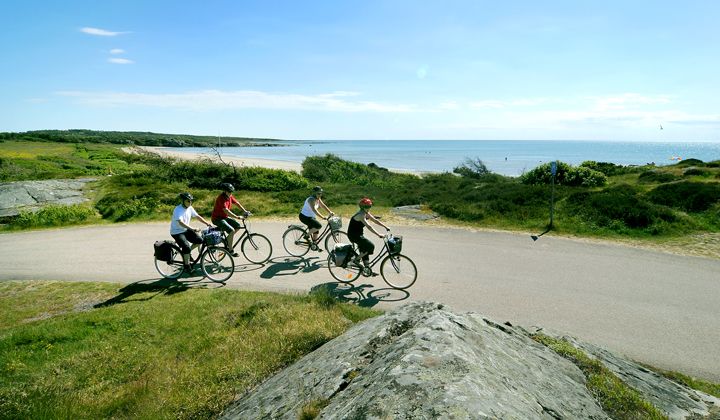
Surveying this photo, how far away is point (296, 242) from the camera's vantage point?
468 inches

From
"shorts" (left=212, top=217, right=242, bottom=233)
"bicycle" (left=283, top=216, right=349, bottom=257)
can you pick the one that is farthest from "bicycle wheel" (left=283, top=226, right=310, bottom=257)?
"shorts" (left=212, top=217, right=242, bottom=233)

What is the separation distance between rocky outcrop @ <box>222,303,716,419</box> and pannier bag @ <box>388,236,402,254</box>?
4.35 meters

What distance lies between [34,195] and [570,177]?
3122cm

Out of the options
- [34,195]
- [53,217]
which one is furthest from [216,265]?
[34,195]

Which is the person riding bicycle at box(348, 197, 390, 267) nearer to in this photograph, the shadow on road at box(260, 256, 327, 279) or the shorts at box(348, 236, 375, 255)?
the shorts at box(348, 236, 375, 255)

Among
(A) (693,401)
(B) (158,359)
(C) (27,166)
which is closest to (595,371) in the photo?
(A) (693,401)

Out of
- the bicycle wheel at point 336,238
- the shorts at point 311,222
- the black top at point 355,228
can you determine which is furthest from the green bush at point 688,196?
the shorts at point 311,222

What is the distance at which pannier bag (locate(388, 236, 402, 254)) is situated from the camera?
29.9 feet

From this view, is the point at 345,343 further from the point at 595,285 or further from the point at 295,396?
the point at 595,285

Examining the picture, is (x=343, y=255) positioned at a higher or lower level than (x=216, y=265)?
higher

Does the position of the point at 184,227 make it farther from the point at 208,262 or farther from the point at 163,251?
the point at 208,262

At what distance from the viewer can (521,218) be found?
16781 mm

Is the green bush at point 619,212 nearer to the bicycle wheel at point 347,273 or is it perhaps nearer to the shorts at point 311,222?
the bicycle wheel at point 347,273

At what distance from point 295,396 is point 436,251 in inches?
382
